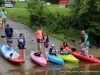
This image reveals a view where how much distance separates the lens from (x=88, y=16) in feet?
85.1

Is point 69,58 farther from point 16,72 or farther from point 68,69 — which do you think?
point 16,72

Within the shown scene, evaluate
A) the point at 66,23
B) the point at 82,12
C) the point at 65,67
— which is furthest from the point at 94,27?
the point at 65,67

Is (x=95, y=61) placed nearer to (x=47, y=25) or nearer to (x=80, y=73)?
(x=80, y=73)

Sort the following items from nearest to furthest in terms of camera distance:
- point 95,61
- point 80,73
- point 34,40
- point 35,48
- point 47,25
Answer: point 80,73 < point 95,61 < point 35,48 < point 34,40 < point 47,25

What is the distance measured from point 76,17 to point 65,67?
8.59 m

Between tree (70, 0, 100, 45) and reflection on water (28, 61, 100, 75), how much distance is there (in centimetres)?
609

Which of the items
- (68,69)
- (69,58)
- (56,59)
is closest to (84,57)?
(69,58)

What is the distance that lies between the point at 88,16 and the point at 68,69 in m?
8.68

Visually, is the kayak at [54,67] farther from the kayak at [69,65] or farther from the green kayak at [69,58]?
the green kayak at [69,58]

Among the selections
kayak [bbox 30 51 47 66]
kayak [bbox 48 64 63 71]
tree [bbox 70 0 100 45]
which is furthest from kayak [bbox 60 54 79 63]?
tree [bbox 70 0 100 45]

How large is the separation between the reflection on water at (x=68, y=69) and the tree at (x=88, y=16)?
6093mm

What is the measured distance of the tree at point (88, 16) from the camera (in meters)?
25.4

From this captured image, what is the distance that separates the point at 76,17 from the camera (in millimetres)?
26609

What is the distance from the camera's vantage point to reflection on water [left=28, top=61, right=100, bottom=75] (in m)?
17.4
